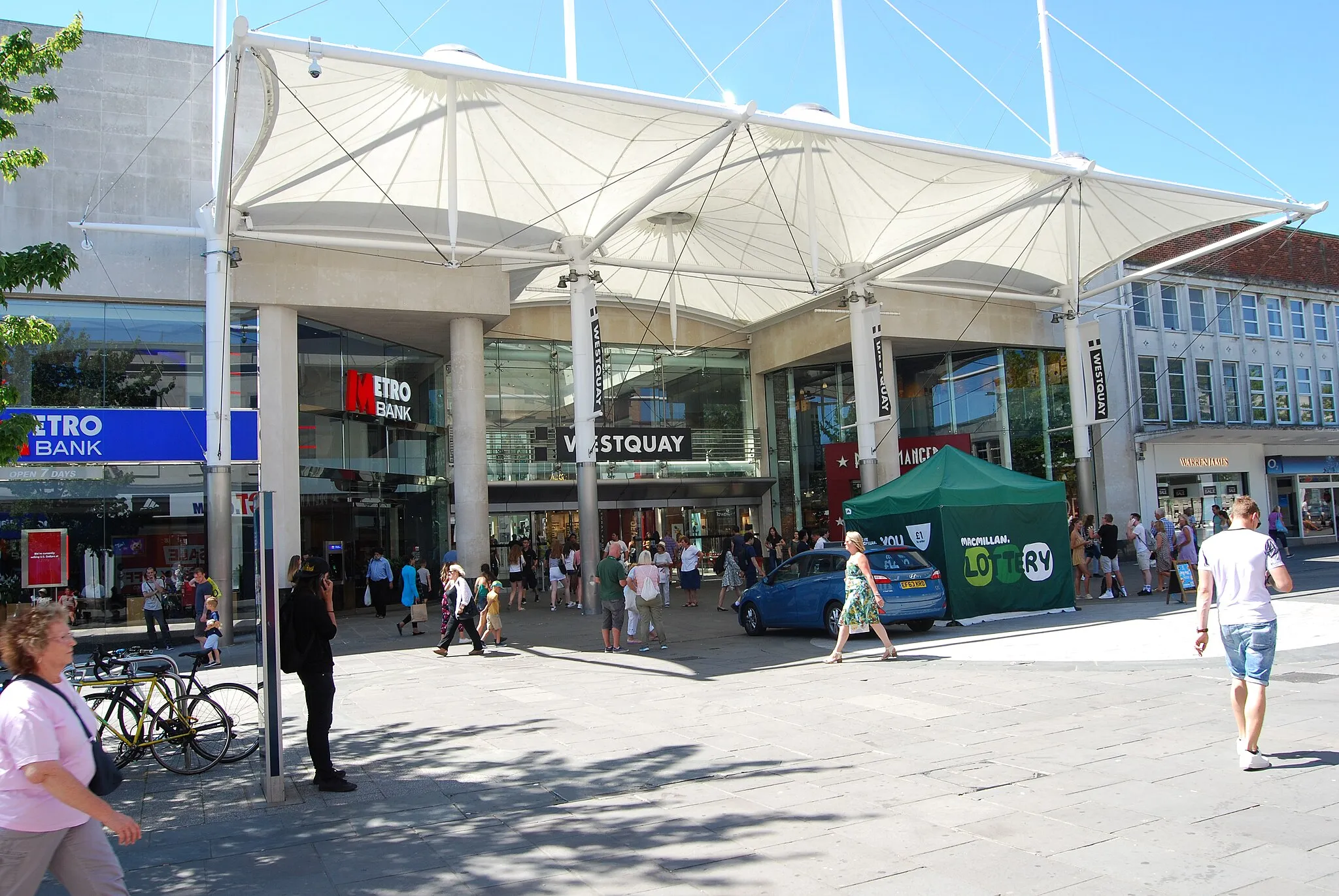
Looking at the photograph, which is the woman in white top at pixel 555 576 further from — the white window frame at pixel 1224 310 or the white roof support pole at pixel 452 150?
the white window frame at pixel 1224 310

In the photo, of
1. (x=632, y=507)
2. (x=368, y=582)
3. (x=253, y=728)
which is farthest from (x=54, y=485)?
(x=632, y=507)

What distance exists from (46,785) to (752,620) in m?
13.7

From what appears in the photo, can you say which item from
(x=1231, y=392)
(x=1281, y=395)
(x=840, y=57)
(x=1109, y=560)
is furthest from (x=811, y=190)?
(x=1281, y=395)

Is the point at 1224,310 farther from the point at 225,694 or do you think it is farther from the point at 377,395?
the point at 225,694

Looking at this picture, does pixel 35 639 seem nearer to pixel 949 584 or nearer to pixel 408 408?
pixel 949 584

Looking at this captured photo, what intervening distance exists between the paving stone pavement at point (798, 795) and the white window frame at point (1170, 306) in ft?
91.1

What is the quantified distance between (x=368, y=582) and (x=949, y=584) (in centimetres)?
1492

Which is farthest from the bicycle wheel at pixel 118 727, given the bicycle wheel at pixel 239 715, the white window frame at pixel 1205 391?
the white window frame at pixel 1205 391

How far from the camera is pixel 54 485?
20.1m

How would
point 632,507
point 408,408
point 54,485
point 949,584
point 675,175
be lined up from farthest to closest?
1. point 632,507
2. point 408,408
3. point 54,485
4. point 675,175
5. point 949,584

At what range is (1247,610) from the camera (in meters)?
6.38

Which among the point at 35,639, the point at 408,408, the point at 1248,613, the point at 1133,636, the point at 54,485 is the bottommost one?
the point at 1133,636

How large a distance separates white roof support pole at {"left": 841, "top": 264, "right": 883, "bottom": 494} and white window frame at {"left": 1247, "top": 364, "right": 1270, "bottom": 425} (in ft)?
61.5

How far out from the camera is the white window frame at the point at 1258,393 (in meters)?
37.2
